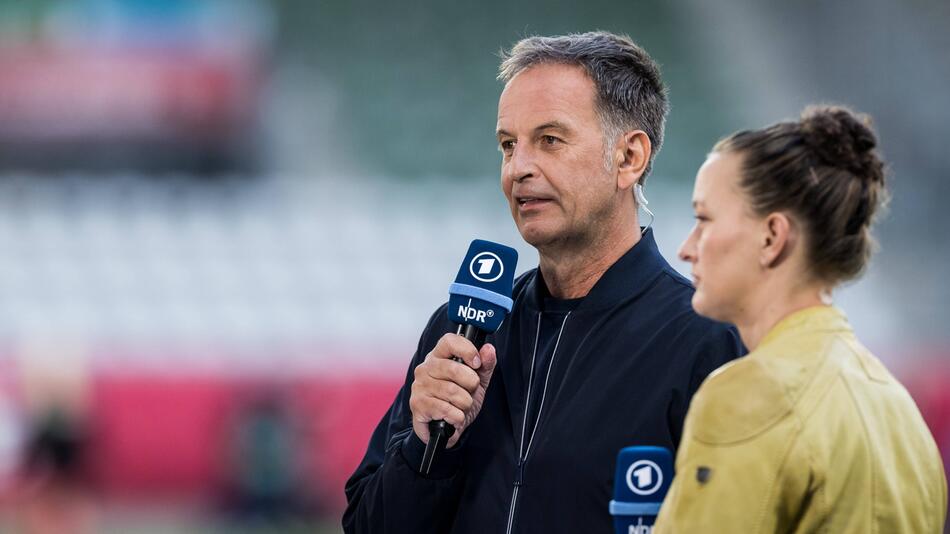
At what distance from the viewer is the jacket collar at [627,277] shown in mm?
1757

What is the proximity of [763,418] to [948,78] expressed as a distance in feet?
29.0

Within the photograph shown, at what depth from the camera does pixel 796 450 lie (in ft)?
3.78

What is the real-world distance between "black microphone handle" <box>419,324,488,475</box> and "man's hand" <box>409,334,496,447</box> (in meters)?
0.01

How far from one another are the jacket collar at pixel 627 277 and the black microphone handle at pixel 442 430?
0.53 feet

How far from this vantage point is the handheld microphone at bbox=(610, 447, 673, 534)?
141 cm

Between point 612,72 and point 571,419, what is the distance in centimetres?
52

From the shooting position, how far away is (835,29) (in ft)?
33.1

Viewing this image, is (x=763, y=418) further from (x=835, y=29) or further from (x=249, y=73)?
(x=835, y=29)

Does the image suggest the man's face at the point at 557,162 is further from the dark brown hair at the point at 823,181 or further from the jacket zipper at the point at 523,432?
the dark brown hair at the point at 823,181

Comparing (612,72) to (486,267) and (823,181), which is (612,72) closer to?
(486,267)

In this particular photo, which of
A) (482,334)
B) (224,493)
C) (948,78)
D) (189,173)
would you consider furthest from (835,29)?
(482,334)

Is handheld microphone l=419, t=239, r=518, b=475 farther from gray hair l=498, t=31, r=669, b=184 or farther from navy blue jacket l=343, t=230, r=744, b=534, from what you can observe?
gray hair l=498, t=31, r=669, b=184

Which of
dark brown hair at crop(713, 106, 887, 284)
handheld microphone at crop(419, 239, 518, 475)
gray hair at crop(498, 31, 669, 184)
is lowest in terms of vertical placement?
handheld microphone at crop(419, 239, 518, 475)

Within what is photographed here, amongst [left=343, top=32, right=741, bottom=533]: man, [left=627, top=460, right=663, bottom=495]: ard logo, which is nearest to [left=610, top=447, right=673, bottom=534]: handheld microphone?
[left=627, top=460, right=663, bottom=495]: ard logo
